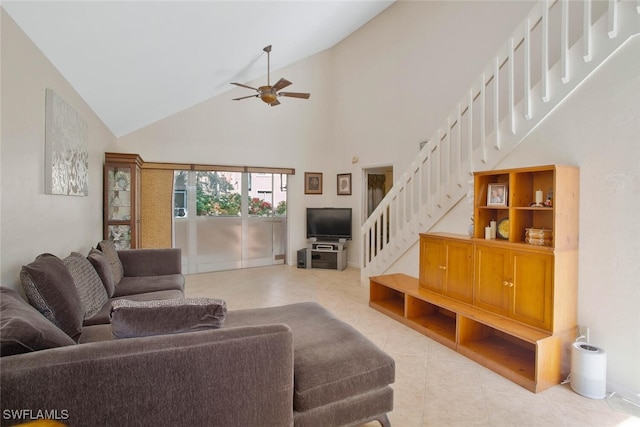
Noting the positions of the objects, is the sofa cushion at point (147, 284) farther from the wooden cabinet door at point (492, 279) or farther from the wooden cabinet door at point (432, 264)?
the wooden cabinet door at point (492, 279)

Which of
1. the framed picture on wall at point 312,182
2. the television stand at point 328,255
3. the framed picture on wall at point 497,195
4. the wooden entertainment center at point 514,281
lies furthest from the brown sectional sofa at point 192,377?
the framed picture on wall at point 312,182

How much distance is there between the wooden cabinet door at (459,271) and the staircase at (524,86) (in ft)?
1.83

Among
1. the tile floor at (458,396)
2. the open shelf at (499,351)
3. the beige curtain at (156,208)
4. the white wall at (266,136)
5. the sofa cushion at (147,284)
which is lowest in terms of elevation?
the tile floor at (458,396)

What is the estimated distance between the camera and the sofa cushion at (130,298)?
2178mm

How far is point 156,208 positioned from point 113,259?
2332mm

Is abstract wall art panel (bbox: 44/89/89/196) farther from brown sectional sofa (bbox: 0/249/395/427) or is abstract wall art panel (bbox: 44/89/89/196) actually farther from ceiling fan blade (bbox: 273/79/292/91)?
ceiling fan blade (bbox: 273/79/292/91)

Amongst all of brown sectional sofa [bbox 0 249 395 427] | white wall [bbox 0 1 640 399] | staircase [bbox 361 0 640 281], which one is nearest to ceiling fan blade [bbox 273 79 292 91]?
staircase [bbox 361 0 640 281]

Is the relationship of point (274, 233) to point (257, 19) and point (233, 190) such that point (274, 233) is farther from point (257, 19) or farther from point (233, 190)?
point (257, 19)

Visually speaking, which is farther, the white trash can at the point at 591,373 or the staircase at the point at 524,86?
the staircase at the point at 524,86

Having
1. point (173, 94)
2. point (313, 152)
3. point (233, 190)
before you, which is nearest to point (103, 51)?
point (173, 94)

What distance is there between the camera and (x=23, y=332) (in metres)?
1.15

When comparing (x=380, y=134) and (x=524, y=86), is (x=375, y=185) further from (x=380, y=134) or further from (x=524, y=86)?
(x=524, y=86)

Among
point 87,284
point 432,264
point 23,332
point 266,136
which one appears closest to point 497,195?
point 432,264

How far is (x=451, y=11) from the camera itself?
4.34 metres
